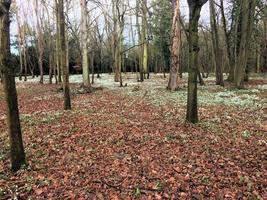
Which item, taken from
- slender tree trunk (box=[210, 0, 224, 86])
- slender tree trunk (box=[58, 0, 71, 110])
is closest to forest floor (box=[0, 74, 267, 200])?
slender tree trunk (box=[58, 0, 71, 110])

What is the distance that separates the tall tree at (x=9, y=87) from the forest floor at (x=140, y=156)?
1.17 feet

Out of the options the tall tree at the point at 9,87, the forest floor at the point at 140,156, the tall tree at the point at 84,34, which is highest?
the tall tree at the point at 84,34

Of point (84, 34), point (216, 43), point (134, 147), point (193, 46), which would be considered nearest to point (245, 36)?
point (216, 43)

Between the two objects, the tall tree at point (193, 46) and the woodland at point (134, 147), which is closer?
the woodland at point (134, 147)

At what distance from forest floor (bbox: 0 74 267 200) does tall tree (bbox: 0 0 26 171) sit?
14.0 inches

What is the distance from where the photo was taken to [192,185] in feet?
17.9

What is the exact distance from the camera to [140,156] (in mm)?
6863

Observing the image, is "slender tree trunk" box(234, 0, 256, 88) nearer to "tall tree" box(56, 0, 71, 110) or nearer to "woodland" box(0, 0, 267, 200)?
"woodland" box(0, 0, 267, 200)

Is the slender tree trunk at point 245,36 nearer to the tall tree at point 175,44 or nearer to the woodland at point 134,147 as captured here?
the tall tree at point 175,44

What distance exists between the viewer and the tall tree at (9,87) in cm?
547

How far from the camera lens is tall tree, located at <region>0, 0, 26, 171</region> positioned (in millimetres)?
5469

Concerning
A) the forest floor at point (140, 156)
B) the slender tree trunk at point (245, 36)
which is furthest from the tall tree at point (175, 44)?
the forest floor at point (140, 156)

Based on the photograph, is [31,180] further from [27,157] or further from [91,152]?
[91,152]

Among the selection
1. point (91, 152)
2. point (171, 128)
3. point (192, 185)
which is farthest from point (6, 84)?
point (171, 128)
